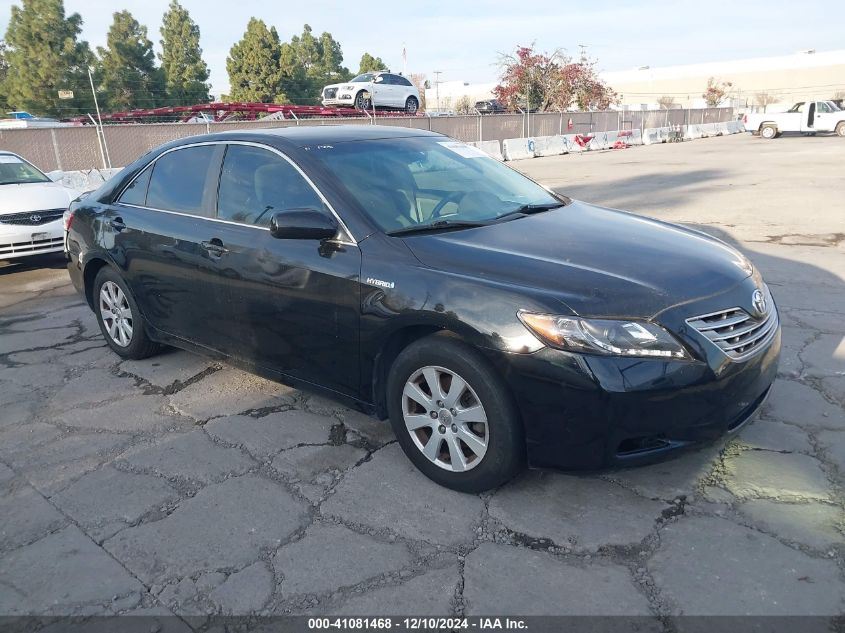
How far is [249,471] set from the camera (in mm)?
3377

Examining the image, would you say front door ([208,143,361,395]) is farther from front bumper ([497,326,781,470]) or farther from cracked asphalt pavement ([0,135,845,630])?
front bumper ([497,326,781,470])

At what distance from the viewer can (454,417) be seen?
295 centimetres

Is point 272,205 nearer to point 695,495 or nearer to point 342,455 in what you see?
point 342,455

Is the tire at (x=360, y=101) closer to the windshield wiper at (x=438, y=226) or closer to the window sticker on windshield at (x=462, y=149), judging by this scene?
the window sticker on windshield at (x=462, y=149)

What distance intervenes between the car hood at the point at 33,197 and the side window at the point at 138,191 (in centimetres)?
424

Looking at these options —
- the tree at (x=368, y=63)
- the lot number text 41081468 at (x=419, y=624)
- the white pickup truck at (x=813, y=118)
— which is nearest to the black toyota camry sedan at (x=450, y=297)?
the lot number text 41081468 at (x=419, y=624)

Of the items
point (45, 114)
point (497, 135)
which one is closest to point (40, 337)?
point (497, 135)

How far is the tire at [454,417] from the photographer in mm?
2779

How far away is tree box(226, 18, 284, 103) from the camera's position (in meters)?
43.4

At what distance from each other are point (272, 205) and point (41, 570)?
2.06 meters

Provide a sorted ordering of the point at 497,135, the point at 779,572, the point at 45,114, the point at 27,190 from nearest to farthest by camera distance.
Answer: the point at 779,572 → the point at 27,190 → the point at 497,135 → the point at 45,114

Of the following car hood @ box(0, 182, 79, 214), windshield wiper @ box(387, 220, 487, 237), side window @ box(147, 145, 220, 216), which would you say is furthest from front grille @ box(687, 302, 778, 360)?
car hood @ box(0, 182, 79, 214)

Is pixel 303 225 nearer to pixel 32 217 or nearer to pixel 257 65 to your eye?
pixel 32 217

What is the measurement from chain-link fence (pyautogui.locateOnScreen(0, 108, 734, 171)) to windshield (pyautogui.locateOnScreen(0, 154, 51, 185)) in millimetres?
2985
